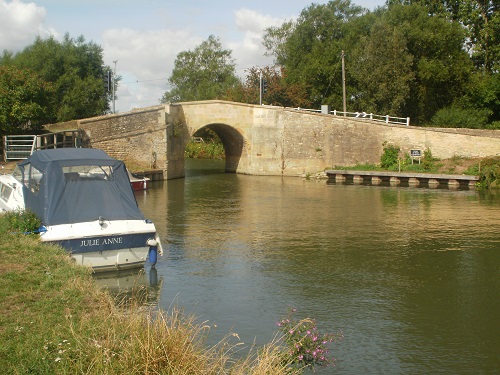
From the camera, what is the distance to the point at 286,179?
37.4m

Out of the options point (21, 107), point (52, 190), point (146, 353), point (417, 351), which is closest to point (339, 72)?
point (21, 107)

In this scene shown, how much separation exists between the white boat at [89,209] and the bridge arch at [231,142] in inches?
948

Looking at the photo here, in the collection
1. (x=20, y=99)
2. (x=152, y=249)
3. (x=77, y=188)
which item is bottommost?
(x=152, y=249)

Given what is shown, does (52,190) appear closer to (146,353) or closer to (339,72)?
(146,353)

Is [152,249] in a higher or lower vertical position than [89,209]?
lower

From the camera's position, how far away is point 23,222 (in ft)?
43.8

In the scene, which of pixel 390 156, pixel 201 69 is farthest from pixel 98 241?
pixel 201 69

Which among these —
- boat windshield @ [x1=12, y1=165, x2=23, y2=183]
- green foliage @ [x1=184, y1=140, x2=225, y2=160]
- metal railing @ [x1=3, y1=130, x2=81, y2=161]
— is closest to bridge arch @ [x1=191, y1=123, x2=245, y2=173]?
metal railing @ [x1=3, y1=130, x2=81, y2=161]

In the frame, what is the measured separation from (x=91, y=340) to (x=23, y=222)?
7.27 metres

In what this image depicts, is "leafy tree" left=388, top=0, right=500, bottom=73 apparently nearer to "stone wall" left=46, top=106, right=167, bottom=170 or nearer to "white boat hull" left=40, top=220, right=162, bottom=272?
"stone wall" left=46, top=106, right=167, bottom=170

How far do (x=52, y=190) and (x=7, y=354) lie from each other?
7.87 m

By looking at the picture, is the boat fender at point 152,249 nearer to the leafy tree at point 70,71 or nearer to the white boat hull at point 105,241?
the white boat hull at point 105,241

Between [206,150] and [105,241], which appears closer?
[105,241]

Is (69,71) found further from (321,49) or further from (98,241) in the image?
(98,241)
